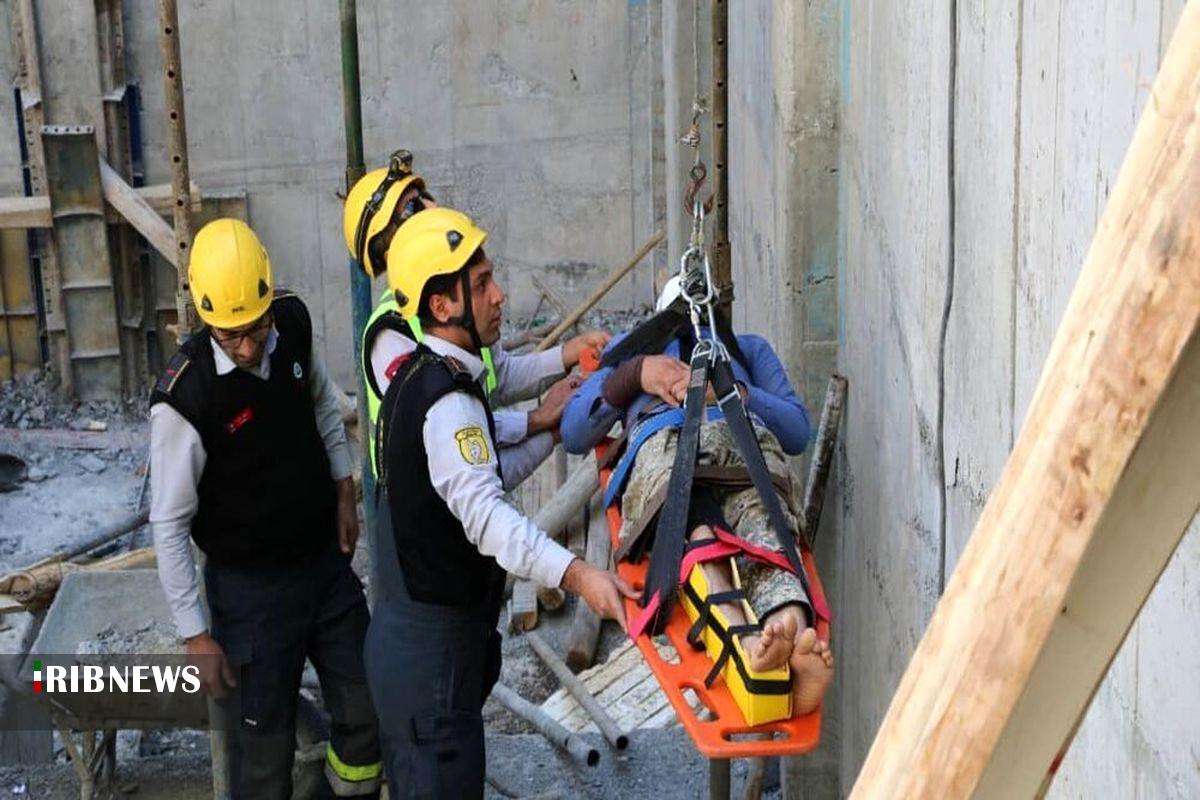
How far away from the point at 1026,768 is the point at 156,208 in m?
11.4

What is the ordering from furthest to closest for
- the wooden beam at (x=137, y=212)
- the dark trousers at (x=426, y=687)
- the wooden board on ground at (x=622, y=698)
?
the wooden beam at (x=137, y=212) < the wooden board on ground at (x=622, y=698) < the dark trousers at (x=426, y=687)

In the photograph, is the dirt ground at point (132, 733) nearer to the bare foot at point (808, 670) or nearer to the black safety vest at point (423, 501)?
the black safety vest at point (423, 501)

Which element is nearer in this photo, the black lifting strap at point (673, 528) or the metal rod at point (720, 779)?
the black lifting strap at point (673, 528)

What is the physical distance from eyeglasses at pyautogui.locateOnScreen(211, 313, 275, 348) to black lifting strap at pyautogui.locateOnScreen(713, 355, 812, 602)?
1680 mm

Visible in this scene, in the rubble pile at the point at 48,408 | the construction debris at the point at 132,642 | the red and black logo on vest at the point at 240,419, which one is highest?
the red and black logo on vest at the point at 240,419

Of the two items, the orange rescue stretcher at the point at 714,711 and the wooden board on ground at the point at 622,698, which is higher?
the orange rescue stretcher at the point at 714,711

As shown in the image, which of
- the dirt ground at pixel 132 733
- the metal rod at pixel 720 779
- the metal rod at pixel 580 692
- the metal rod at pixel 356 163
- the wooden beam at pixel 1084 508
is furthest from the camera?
the metal rod at pixel 580 692

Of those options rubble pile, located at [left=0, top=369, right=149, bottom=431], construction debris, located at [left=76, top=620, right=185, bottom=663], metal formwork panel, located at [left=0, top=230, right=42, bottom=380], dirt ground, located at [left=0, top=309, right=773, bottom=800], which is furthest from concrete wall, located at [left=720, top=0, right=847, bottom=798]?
metal formwork panel, located at [left=0, top=230, right=42, bottom=380]

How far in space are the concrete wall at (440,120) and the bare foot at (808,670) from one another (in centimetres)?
943

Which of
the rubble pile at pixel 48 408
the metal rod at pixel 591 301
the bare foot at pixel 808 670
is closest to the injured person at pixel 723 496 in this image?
the bare foot at pixel 808 670

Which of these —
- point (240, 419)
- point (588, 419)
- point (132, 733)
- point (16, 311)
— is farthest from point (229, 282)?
point (16, 311)

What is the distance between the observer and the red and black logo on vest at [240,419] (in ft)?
16.9

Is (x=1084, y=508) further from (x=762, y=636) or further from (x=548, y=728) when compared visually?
(x=548, y=728)

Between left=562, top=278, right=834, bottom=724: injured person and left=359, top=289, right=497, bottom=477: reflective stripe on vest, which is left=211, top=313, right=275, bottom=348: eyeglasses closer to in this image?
left=359, top=289, right=497, bottom=477: reflective stripe on vest
